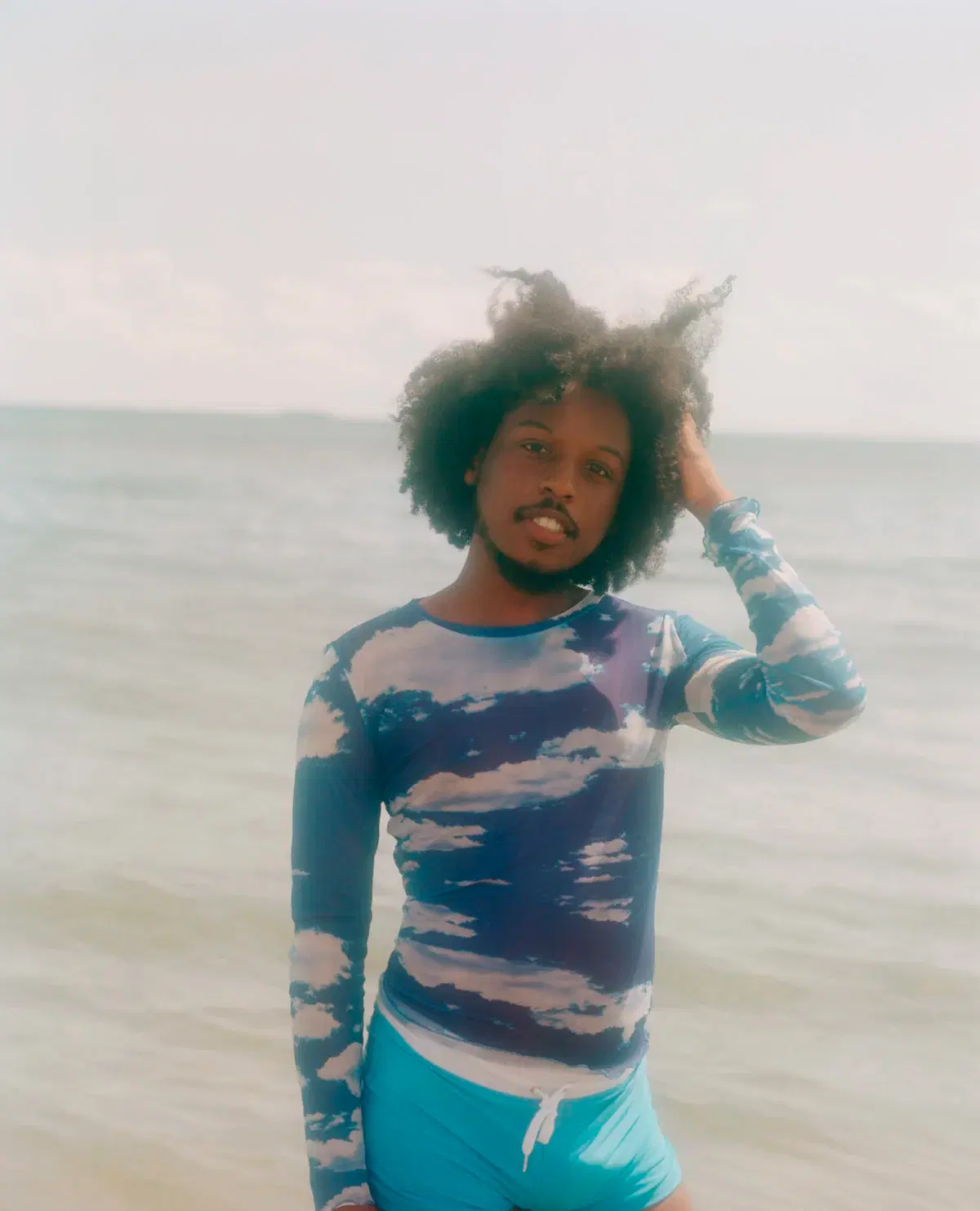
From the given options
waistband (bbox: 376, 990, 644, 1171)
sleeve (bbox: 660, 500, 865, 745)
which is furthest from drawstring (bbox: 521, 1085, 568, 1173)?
sleeve (bbox: 660, 500, 865, 745)

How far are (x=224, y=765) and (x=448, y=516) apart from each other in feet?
16.5

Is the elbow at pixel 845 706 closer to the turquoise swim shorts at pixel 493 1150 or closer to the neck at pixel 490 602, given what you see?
the neck at pixel 490 602

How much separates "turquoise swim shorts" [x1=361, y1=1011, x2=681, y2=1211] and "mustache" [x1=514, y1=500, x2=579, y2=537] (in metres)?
0.64

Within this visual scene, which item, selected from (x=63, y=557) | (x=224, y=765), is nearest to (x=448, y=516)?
(x=224, y=765)

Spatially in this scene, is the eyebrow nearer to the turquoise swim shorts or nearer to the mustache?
the mustache

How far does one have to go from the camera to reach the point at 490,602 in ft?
5.44

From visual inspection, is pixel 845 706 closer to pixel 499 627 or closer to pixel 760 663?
pixel 760 663

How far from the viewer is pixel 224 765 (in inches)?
262

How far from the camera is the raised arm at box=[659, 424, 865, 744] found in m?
1.56

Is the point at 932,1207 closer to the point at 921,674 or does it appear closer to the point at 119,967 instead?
the point at 119,967

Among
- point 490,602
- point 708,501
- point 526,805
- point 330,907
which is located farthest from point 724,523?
point 330,907

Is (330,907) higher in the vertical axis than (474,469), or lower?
lower

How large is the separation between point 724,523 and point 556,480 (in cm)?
21

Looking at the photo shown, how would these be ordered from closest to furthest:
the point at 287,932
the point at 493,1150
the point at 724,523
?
the point at 493,1150, the point at 724,523, the point at 287,932
